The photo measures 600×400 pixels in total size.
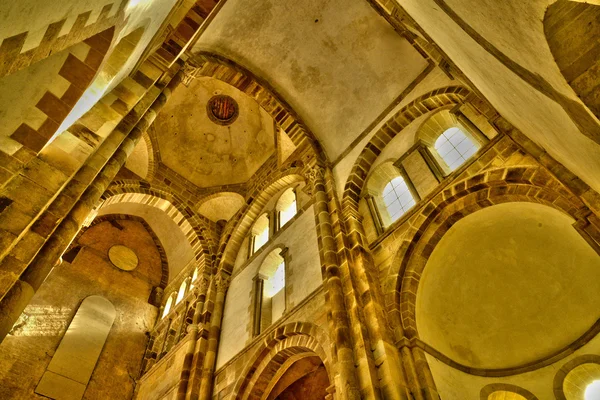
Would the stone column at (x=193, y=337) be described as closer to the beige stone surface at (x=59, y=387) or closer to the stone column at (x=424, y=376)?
the beige stone surface at (x=59, y=387)

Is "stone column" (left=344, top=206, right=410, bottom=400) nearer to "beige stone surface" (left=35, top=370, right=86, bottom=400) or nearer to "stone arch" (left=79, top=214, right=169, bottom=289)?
"beige stone surface" (left=35, top=370, right=86, bottom=400)

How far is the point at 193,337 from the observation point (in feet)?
30.1

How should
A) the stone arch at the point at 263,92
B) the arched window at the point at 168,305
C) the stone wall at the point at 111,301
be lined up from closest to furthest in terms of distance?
the stone wall at the point at 111,301 → the stone arch at the point at 263,92 → the arched window at the point at 168,305

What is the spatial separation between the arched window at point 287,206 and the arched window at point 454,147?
4275 mm

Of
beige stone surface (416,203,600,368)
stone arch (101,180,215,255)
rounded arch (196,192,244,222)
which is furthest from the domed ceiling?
beige stone surface (416,203,600,368)

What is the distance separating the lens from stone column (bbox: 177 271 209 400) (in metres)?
8.10

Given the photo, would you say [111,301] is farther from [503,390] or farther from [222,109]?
[503,390]

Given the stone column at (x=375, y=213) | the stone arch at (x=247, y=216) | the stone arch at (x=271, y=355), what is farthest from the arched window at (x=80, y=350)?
the stone column at (x=375, y=213)

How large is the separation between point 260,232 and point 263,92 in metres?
4.01

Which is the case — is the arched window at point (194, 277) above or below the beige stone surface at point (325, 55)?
below

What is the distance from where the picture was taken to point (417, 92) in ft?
27.3

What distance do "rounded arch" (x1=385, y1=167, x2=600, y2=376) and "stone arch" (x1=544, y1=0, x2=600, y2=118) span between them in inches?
126

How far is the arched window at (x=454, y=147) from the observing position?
677 cm

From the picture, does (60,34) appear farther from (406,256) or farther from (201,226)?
(201,226)
